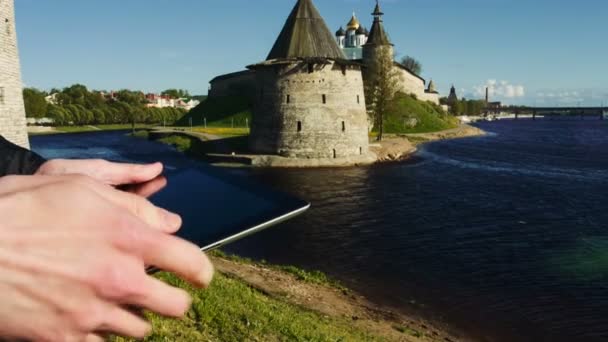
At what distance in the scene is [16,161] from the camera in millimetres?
1703

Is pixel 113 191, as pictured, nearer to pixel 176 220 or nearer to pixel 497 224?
pixel 176 220

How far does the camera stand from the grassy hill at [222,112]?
59.0 metres

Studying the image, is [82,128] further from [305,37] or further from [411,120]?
[305,37]

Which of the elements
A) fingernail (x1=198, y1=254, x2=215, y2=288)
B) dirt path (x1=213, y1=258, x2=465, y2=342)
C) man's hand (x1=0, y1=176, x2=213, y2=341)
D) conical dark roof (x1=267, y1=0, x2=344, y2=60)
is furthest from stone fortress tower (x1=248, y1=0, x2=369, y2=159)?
man's hand (x1=0, y1=176, x2=213, y2=341)

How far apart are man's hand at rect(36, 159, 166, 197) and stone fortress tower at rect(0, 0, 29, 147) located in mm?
9950

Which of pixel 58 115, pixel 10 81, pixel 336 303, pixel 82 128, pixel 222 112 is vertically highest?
pixel 58 115

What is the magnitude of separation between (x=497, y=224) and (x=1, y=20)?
1692cm

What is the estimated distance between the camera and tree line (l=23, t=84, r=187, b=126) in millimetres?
73500

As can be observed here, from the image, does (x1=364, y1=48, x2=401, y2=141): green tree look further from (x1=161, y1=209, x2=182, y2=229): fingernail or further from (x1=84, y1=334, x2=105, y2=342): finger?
(x1=84, y1=334, x2=105, y2=342): finger

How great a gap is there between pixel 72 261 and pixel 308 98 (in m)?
31.7

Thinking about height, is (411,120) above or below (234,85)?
below

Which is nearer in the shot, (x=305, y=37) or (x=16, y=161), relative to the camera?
(x=16, y=161)

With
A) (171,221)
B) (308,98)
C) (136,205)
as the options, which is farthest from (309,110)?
(136,205)

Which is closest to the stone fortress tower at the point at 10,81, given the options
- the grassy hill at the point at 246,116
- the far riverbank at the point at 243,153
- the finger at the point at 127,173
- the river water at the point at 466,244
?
the river water at the point at 466,244
